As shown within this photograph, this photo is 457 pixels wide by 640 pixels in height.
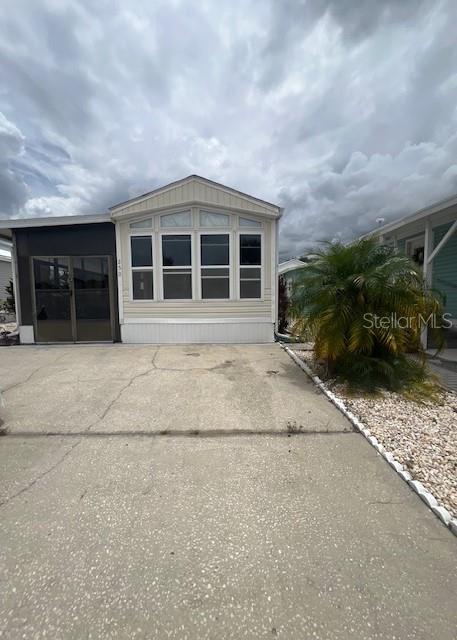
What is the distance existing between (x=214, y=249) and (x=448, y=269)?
21.2 ft

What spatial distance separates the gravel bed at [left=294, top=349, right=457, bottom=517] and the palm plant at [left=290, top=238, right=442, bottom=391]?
1.39ft

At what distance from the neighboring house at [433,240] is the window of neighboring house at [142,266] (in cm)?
554

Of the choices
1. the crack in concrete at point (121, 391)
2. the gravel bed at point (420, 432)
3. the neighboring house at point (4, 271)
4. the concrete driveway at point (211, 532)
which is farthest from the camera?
the neighboring house at point (4, 271)

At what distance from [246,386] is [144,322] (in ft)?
13.9

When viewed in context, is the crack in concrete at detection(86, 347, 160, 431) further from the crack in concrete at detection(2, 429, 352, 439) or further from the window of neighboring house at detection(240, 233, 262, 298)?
the window of neighboring house at detection(240, 233, 262, 298)

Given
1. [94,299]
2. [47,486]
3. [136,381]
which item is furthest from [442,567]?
[94,299]

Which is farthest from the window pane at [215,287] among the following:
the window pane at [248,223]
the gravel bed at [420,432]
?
the gravel bed at [420,432]

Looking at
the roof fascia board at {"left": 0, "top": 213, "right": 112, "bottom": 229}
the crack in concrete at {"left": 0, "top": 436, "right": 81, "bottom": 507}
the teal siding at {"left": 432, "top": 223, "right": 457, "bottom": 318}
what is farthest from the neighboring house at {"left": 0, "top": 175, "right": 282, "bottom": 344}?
the crack in concrete at {"left": 0, "top": 436, "right": 81, "bottom": 507}

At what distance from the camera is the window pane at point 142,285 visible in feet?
24.6

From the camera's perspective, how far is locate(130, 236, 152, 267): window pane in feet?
24.5

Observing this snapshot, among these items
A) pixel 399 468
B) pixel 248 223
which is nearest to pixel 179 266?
pixel 248 223

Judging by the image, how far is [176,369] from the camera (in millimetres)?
5254

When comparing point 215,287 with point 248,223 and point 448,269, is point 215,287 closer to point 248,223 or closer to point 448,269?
point 248,223

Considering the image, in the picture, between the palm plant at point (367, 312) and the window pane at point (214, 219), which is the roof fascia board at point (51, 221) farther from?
the palm plant at point (367, 312)
